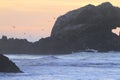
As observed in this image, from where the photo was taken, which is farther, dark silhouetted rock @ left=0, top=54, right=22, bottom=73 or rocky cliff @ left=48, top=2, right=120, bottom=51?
rocky cliff @ left=48, top=2, right=120, bottom=51

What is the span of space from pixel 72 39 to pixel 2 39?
19505 millimetres

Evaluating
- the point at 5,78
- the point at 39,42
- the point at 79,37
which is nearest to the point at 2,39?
the point at 39,42

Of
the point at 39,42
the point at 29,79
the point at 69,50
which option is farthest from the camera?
the point at 39,42

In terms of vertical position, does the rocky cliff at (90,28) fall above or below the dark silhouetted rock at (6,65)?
above

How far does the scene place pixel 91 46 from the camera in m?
131

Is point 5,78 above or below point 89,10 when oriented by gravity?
below

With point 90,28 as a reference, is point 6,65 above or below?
below

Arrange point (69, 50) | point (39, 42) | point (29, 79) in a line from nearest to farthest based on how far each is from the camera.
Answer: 1. point (29, 79)
2. point (69, 50)
3. point (39, 42)

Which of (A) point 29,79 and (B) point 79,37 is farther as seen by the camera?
(B) point 79,37

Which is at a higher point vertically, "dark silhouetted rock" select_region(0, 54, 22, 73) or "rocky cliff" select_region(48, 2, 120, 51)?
"rocky cliff" select_region(48, 2, 120, 51)

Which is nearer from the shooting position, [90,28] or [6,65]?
[6,65]

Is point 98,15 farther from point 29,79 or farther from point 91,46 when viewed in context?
point 29,79

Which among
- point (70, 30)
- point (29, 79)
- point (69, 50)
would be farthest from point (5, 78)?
point (70, 30)

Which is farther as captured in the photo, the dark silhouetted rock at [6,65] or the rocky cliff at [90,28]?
the rocky cliff at [90,28]
